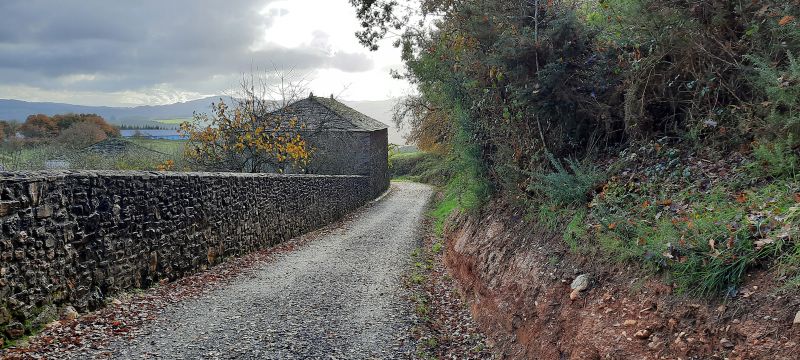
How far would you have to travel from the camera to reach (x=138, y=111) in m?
83.6

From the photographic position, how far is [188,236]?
9125 millimetres

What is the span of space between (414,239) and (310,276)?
19.2ft

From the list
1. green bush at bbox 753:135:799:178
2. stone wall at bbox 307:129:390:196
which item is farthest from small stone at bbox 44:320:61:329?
stone wall at bbox 307:129:390:196

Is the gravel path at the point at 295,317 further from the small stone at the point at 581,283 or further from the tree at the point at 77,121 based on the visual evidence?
the tree at the point at 77,121

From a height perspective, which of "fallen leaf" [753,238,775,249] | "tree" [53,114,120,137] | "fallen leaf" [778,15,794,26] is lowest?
"fallen leaf" [753,238,775,249]

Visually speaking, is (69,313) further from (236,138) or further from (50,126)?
(50,126)

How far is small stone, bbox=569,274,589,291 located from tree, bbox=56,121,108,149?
22717 millimetres

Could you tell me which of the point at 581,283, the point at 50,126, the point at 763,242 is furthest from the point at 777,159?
the point at 50,126

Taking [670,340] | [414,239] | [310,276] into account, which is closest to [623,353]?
[670,340]

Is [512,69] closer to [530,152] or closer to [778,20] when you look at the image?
[530,152]

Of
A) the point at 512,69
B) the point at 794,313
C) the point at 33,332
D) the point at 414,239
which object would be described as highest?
the point at 512,69

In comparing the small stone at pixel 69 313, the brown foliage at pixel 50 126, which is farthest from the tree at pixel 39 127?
the small stone at pixel 69 313

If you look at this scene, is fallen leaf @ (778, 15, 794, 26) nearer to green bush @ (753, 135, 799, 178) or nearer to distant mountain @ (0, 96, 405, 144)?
green bush @ (753, 135, 799, 178)

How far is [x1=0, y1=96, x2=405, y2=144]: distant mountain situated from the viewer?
27.8 m
